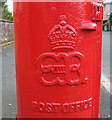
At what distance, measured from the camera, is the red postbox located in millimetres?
1349

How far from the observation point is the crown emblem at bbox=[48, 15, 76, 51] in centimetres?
134

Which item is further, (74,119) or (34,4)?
(74,119)

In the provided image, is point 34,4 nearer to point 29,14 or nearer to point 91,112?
point 29,14

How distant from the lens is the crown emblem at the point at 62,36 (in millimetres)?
1342

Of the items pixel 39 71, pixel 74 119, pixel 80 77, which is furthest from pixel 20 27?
pixel 74 119

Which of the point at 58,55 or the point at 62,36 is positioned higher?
the point at 62,36

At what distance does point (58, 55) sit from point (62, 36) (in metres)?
0.11

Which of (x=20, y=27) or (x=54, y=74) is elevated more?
(x=20, y=27)

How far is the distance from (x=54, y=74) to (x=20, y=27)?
0.35 m

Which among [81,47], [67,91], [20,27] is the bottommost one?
[67,91]

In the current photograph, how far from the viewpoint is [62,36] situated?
135 centimetres

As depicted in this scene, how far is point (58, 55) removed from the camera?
4.46 feet

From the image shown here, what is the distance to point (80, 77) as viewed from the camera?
1420 millimetres

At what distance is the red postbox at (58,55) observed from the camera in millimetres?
1349
